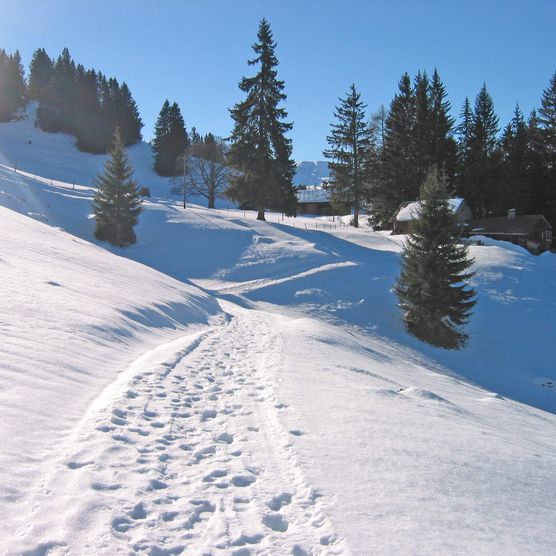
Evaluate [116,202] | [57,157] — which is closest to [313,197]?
[57,157]

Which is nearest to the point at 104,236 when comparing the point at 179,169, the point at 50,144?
the point at 179,169

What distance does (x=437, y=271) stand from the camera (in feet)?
75.7

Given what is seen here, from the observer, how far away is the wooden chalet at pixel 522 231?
42503 millimetres

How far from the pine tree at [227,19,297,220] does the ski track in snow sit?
113ft

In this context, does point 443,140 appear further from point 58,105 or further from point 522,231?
point 58,105

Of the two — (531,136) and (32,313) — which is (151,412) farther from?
(531,136)

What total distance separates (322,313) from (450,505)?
21.6 m

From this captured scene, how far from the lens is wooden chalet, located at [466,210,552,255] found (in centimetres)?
4250

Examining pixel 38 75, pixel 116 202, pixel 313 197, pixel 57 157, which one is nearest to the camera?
pixel 116 202

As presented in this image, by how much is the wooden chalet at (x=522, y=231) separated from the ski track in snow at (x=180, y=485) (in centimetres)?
4332

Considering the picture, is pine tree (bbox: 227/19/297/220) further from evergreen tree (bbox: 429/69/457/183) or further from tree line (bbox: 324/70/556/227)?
evergreen tree (bbox: 429/69/457/183)

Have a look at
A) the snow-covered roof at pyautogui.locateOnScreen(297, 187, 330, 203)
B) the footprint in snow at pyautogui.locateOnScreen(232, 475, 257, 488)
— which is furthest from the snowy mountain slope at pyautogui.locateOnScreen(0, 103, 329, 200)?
the footprint in snow at pyautogui.locateOnScreen(232, 475, 257, 488)

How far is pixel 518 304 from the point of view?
27.8 m

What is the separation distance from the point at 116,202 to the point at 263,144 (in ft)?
48.9
